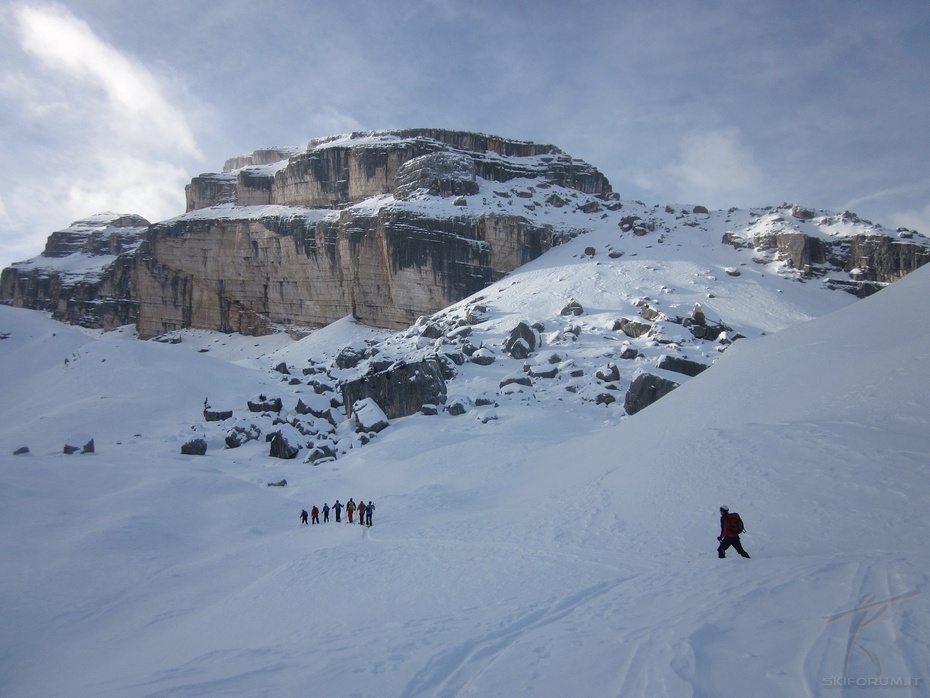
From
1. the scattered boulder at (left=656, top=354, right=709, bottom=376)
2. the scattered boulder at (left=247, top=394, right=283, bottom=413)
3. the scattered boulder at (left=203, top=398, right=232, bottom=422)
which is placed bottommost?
the scattered boulder at (left=203, top=398, right=232, bottom=422)

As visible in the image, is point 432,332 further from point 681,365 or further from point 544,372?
point 681,365

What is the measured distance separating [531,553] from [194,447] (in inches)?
694

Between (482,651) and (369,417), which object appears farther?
(369,417)

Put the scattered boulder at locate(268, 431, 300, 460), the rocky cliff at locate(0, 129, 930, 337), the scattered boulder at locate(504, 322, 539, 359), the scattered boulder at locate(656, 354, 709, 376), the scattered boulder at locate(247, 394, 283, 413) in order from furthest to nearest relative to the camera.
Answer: the rocky cliff at locate(0, 129, 930, 337) → the scattered boulder at locate(504, 322, 539, 359) → the scattered boulder at locate(247, 394, 283, 413) → the scattered boulder at locate(656, 354, 709, 376) → the scattered boulder at locate(268, 431, 300, 460)

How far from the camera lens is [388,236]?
1997 inches

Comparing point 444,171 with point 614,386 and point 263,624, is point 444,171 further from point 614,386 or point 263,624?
point 263,624

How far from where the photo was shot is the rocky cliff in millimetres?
45125

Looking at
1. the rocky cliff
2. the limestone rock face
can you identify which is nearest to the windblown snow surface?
the rocky cliff

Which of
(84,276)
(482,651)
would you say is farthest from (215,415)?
(84,276)

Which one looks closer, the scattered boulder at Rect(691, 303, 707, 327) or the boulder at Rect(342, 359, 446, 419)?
the boulder at Rect(342, 359, 446, 419)

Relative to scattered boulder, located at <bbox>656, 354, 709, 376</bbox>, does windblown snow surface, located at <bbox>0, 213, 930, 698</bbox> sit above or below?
below

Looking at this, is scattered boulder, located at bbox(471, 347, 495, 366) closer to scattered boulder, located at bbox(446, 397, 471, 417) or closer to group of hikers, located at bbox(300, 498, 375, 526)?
scattered boulder, located at bbox(446, 397, 471, 417)

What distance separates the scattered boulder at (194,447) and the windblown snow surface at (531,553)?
59 cm

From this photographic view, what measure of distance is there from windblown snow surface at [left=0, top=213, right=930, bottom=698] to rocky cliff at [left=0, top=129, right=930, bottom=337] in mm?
30618
